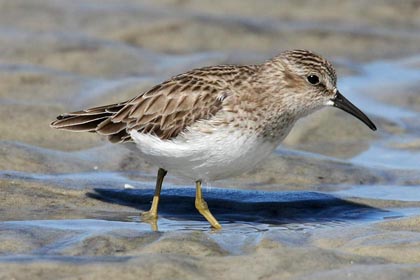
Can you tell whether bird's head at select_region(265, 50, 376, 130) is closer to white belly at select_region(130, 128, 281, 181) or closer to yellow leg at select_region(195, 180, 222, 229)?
white belly at select_region(130, 128, 281, 181)

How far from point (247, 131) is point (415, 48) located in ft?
25.7

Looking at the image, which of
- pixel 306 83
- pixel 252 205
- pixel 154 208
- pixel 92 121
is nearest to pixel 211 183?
pixel 252 205

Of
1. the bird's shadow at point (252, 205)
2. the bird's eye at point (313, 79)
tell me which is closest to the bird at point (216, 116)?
the bird's eye at point (313, 79)

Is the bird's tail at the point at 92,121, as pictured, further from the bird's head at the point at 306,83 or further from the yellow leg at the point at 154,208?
the bird's head at the point at 306,83

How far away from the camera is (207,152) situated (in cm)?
903

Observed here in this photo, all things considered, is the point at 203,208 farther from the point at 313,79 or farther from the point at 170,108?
the point at 313,79

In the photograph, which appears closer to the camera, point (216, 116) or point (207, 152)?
point (207, 152)

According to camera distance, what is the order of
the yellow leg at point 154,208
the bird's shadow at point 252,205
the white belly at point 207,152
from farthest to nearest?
the bird's shadow at point 252,205
the yellow leg at point 154,208
the white belly at point 207,152

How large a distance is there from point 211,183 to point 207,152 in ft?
6.36

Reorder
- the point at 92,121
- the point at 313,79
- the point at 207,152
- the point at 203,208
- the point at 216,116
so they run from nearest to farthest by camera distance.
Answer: the point at 207,152 → the point at 216,116 → the point at 203,208 → the point at 313,79 → the point at 92,121

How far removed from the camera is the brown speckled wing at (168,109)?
9.35m

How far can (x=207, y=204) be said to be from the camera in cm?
1019

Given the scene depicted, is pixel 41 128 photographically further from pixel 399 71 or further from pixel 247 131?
pixel 399 71

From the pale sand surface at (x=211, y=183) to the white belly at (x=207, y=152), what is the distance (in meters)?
0.52
